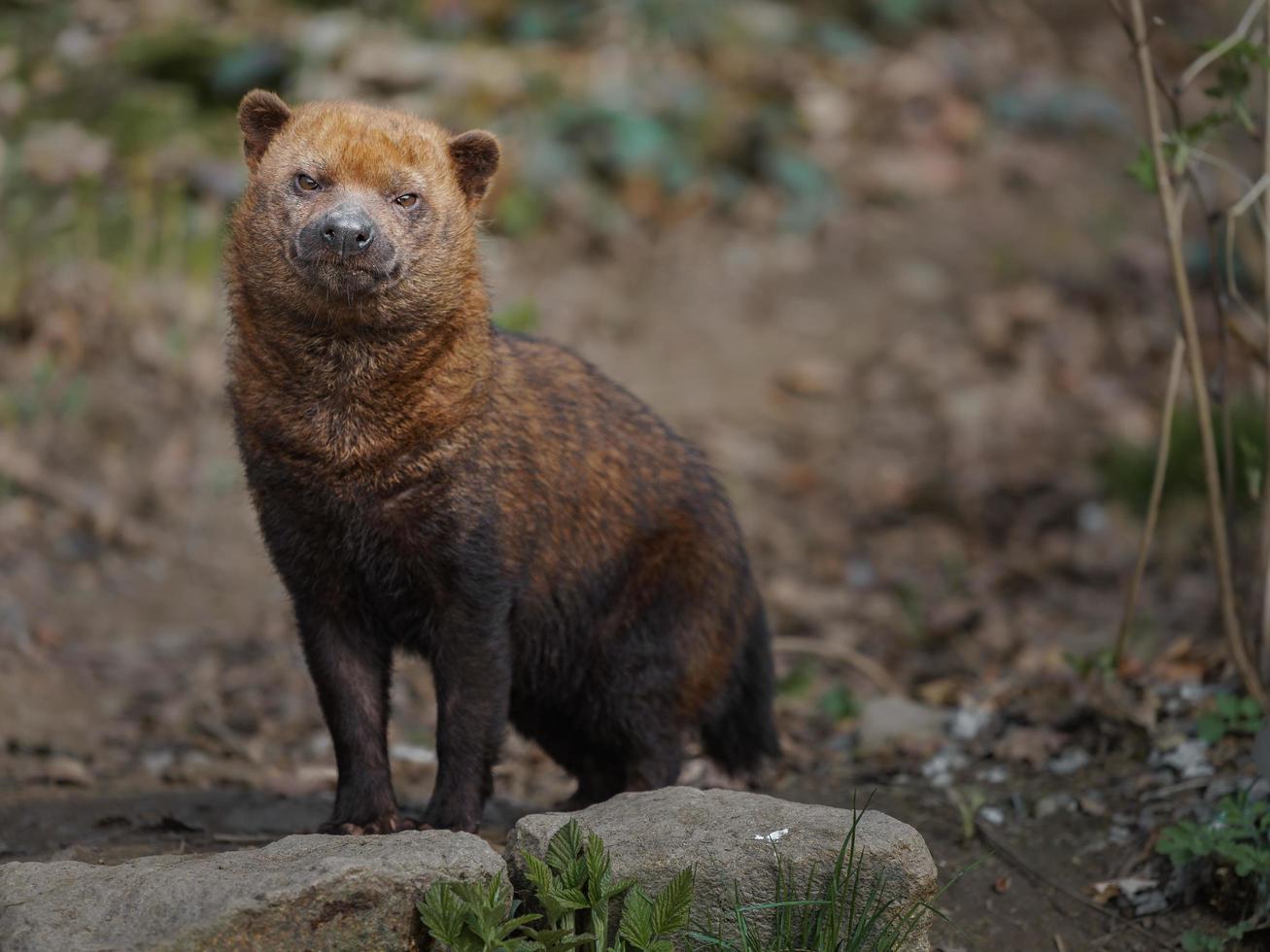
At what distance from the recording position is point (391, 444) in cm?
421

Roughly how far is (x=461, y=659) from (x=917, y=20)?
10172 mm

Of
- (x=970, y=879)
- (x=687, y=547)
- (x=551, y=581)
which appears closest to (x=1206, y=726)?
(x=970, y=879)

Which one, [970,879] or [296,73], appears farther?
[296,73]

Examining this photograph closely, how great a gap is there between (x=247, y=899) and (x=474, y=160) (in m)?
2.24

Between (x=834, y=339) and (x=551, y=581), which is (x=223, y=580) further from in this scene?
(x=834, y=339)

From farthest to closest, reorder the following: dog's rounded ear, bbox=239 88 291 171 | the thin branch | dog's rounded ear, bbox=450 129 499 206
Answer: the thin branch, dog's rounded ear, bbox=450 129 499 206, dog's rounded ear, bbox=239 88 291 171

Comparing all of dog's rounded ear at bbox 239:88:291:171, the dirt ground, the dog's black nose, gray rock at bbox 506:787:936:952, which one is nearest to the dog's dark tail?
the dirt ground

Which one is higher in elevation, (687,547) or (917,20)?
(917,20)

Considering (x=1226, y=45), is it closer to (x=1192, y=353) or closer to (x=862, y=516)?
(x=1192, y=353)

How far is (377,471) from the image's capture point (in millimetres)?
4199

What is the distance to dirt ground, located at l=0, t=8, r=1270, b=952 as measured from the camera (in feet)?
16.5

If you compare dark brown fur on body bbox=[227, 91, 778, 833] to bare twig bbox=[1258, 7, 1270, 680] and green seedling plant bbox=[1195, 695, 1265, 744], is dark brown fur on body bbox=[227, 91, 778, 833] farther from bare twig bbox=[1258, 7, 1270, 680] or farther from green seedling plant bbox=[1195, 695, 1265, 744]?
bare twig bbox=[1258, 7, 1270, 680]

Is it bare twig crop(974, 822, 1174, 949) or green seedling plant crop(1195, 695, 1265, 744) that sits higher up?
green seedling plant crop(1195, 695, 1265, 744)

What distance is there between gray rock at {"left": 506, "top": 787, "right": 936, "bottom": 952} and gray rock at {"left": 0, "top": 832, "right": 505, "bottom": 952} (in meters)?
0.29
